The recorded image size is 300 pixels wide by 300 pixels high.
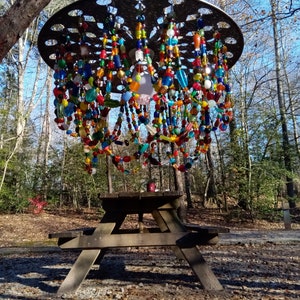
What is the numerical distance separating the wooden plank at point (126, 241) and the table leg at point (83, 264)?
0.27 feet

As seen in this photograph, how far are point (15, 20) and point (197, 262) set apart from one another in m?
2.62

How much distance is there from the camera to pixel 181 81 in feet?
9.60

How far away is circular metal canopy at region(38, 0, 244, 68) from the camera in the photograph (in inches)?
111

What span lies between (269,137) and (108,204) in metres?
7.72

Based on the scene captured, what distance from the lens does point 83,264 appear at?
3068 millimetres

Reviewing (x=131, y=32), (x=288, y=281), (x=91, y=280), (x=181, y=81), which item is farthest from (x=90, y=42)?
(x=288, y=281)

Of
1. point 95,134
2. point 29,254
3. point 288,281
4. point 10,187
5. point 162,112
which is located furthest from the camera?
point 10,187

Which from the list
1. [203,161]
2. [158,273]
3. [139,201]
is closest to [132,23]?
[139,201]

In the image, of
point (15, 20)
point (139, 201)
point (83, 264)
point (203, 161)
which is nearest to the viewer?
point (15, 20)

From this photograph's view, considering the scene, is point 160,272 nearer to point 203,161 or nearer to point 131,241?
point 131,241

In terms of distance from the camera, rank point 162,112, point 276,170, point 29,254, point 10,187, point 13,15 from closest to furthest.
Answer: point 13,15, point 162,112, point 29,254, point 276,170, point 10,187

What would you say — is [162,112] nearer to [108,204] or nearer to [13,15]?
[108,204]

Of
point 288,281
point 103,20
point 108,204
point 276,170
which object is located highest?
point 103,20

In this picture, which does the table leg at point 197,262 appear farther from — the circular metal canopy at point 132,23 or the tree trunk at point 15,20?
the tree trunk at point 15,20
